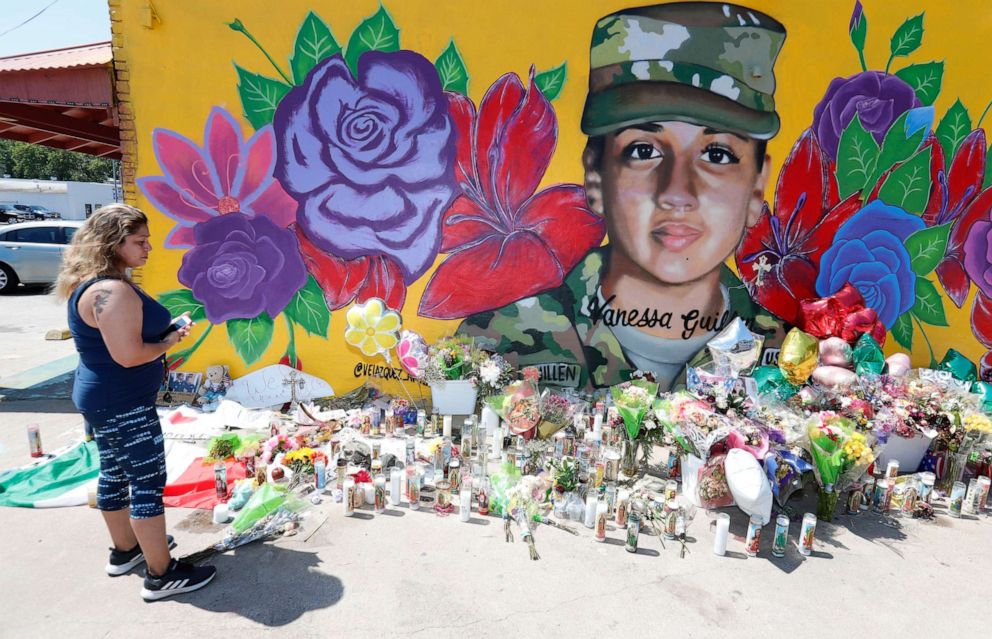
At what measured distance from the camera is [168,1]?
522cm

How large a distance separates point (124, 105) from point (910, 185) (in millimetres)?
8286

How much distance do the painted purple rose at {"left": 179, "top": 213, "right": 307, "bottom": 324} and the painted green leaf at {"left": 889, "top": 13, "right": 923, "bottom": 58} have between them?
658 cm

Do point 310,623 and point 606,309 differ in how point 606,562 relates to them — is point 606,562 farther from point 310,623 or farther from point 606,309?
point 606,309

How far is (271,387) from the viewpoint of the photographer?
19.1ft

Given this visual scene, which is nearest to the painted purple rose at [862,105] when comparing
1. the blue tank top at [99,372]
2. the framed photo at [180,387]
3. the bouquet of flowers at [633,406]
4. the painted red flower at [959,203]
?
the painted red flower at [959,203]

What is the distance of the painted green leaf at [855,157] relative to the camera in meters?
5.78

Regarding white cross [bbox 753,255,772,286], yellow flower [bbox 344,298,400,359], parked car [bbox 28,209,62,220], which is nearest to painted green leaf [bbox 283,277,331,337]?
yellow flower [bbox 344,298,400,359]

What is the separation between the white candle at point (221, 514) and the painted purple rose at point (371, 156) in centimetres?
279

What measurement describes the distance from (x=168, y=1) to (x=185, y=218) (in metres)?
2.06

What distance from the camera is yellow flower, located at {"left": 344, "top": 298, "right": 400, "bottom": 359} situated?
18.4 feet

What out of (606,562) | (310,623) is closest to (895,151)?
(606,562)

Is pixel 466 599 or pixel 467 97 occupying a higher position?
pixel 467 97

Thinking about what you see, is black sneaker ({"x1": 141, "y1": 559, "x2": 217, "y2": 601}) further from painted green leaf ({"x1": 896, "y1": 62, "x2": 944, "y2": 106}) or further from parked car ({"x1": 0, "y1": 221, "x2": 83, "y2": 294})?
parked car ({"x1": 0, "y1": 221, "x2": 83, "y2": 294})

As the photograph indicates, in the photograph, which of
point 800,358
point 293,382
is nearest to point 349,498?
point 293,382
